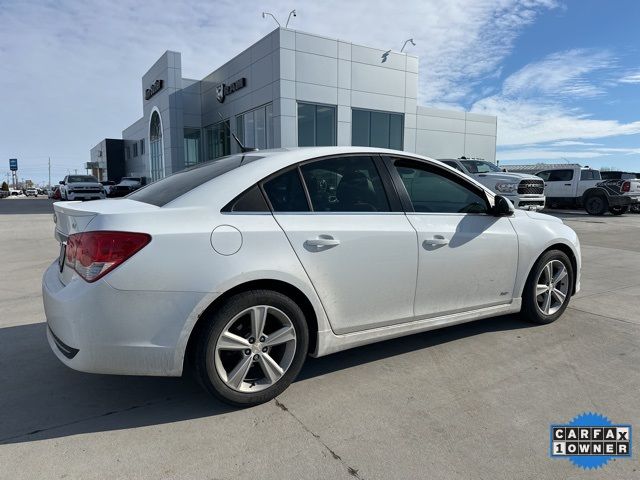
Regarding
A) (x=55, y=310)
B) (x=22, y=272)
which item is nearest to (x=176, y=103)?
(x=22, y=272)

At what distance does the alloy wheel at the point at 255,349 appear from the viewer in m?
2.68

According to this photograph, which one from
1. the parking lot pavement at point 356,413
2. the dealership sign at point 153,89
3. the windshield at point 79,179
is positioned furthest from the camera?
the dealership sign at point 153,89

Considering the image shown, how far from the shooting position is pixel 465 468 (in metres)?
2.26

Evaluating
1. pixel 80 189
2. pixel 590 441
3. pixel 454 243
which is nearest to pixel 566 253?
pixel 454 243

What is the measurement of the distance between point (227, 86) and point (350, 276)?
23.8 meters

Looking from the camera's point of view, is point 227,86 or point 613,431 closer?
point 613,431

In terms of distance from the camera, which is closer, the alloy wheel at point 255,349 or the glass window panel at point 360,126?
the alloy wheel at point 255,349

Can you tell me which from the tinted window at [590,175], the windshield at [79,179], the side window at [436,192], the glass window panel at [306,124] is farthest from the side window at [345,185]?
the windshield at [79,179]

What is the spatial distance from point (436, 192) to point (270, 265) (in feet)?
5.53

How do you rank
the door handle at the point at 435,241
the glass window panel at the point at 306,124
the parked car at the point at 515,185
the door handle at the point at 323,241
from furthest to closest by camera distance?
the glass window panel at the point at 306,124 → the parked car at the point at 515,185 → the door handle at the point at 435,241 → the door handle at the point at 323,241

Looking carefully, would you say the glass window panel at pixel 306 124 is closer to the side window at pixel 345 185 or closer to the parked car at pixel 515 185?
the parked car at pixel 515 185

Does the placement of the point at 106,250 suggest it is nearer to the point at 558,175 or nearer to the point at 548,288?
the point at 548,288

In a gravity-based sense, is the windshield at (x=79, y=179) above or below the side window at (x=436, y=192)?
above

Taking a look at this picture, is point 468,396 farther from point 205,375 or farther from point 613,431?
point 205,375
